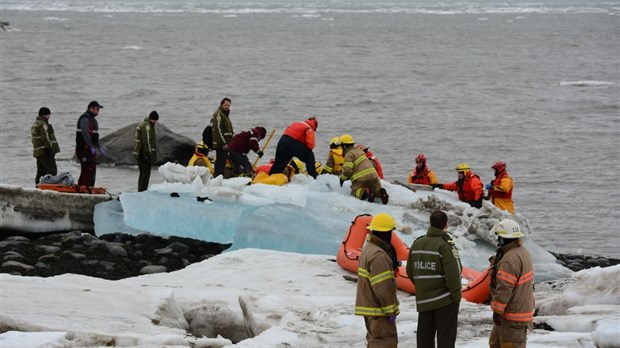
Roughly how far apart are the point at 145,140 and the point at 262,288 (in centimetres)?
539

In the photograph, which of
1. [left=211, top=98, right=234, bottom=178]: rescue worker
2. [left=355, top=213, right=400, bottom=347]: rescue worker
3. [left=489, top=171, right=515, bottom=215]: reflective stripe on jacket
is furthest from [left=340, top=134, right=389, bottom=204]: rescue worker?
[left=355, top=213, right=400, bottom=347]: rescue worker

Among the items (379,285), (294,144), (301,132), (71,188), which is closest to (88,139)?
(71,188)

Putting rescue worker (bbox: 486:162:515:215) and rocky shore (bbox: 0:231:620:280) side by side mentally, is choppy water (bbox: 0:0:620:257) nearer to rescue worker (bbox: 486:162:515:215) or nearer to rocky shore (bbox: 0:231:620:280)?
rescue worker (bbox: 486:162:515:215)

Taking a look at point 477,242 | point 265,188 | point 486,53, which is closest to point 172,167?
point 265,188

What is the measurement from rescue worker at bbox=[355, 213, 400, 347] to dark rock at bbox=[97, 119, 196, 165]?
17.6 meters

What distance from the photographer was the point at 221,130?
18.1 meters

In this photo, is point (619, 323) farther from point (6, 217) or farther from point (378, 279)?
point (6, 217)

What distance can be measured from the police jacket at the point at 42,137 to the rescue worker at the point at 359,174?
4.88m

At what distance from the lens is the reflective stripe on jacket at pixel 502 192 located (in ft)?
58.6

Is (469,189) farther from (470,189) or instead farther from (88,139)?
(88,139)

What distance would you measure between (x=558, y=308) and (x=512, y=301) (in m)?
1.92

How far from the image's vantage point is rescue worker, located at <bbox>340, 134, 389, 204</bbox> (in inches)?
644

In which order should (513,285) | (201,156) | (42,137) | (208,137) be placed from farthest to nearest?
1. (201,156)
2. (208,137)
3. (42,137)
4. (513,285)

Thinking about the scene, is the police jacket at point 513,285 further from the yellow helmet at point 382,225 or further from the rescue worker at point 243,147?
the rescue worker at point 243,147
